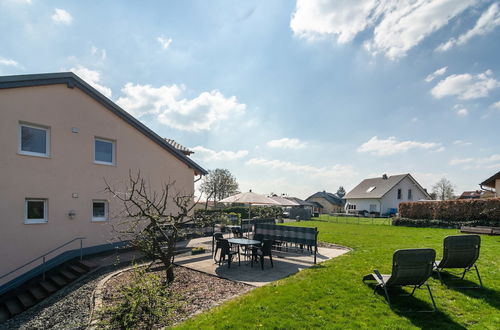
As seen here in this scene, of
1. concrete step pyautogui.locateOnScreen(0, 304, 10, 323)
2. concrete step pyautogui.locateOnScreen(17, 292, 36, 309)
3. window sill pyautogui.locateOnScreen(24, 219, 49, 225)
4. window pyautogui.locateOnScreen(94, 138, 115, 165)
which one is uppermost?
window pyautogui.locateOnScreen(94, 138, 115, 165)

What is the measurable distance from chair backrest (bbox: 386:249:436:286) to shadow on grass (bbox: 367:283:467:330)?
0.45m

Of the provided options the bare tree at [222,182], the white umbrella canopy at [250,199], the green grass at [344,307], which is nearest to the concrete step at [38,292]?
the green grass at [344,307]

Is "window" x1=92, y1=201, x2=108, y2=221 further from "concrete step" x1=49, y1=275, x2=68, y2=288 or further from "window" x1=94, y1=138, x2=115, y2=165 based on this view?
"concrete step" x1=49, y1=275, x2=68, y2=288

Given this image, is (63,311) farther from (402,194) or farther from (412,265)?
(402,194)

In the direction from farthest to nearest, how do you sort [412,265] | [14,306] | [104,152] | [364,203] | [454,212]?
1. [364,203]
2. [454,212]
3. [104,152]
4. [14,306]
5. [412,265]

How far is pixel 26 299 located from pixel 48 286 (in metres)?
0.61

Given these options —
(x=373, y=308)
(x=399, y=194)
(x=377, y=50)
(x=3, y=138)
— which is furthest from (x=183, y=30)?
(x=399, y=194)

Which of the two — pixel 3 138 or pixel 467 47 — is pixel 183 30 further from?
pixel 467 47

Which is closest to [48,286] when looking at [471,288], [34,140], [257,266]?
[34,140]

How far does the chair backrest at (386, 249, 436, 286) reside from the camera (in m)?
4.73

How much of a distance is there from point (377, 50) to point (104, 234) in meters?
15.0

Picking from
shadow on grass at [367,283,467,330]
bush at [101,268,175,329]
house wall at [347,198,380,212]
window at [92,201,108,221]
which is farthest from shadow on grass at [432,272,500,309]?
house wall at [347,198,380,212]

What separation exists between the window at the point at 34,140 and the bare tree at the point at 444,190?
73.3m

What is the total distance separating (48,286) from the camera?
8633 mm
